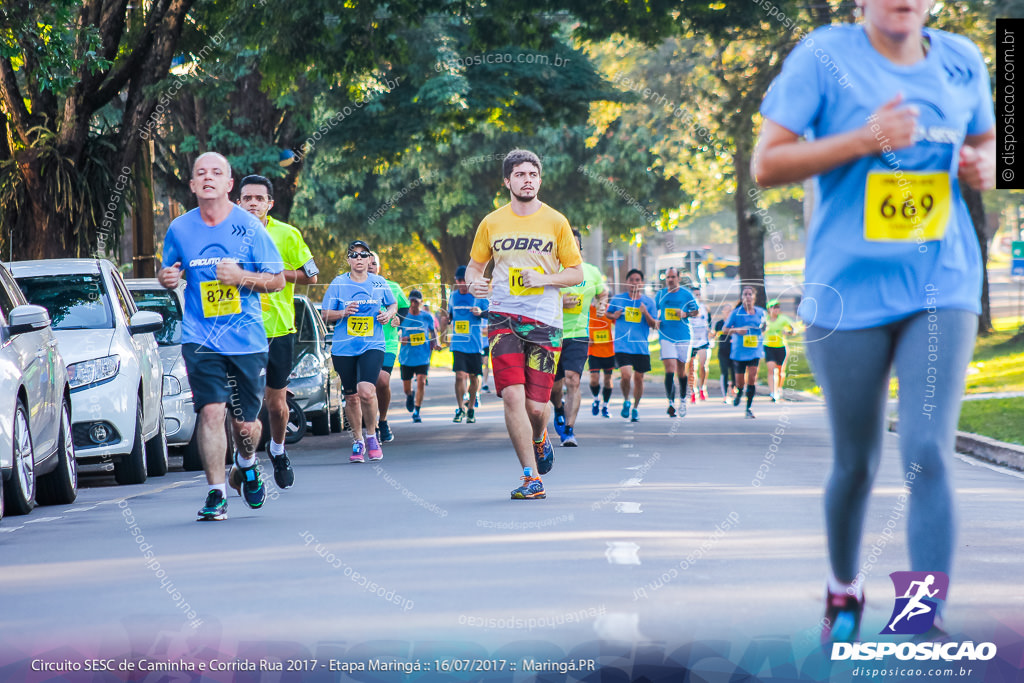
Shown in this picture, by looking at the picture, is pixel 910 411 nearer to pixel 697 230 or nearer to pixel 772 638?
pixel 772 638

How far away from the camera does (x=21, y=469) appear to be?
9.34 meters

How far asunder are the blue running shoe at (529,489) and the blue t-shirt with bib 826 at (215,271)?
1.76 metres

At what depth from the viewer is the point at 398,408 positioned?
26109 millimetres

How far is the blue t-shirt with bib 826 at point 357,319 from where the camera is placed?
13891mm

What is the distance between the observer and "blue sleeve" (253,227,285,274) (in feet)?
28.5

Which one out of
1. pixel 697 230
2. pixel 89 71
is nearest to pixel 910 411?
pixel 89 71

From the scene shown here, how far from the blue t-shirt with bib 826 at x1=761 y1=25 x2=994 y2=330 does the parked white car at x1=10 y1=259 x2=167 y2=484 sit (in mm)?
8036

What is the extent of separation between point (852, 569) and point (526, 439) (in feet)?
16.0

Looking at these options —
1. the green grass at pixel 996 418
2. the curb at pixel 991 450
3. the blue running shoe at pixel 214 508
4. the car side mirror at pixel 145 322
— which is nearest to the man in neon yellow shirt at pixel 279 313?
the car side mirror at pixel 145 322

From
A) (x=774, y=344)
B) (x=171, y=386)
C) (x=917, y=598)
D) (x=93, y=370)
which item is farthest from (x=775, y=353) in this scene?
(x=917, y=598)

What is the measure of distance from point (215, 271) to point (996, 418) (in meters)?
11.8

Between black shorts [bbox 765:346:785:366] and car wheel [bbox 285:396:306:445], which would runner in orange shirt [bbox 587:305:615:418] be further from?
black shorts [bbox 765:346:785:366]

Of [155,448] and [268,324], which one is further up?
[268,324]

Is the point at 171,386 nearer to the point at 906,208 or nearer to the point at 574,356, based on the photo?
the point at 574,356
